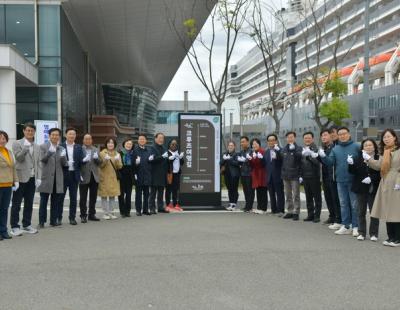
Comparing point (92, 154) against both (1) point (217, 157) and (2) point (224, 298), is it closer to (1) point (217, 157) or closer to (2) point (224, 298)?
(1) point (217, 157)

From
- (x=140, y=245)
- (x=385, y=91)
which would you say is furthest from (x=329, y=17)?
(x=140, y=245)

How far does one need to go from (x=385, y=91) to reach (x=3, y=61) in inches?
1263

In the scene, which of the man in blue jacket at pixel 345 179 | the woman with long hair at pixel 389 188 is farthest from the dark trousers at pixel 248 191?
the woman with long hair at pixel 389 188

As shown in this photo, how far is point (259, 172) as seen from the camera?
1100cm

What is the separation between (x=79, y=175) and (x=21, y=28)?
59.9 feet

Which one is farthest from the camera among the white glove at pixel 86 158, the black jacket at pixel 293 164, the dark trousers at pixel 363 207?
→ the black jacket at pixel 293 164

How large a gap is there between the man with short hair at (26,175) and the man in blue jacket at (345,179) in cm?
541

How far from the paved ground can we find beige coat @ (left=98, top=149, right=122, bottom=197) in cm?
145

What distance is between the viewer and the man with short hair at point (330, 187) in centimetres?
882

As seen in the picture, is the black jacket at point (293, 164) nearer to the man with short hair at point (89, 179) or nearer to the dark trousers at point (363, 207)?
the dark trousers at point (363, 207)

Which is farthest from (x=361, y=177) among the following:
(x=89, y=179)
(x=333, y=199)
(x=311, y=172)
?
(x=89, y=179)

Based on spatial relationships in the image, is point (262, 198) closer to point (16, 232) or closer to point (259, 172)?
point (259, 172)

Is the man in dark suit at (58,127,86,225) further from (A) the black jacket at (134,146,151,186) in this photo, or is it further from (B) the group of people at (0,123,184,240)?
(A) the black jacket at (134,146,151,186)

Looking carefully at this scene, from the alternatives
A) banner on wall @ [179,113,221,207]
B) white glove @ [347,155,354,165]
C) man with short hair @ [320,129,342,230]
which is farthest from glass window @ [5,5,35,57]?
white glove @ [347,155,354,165]
